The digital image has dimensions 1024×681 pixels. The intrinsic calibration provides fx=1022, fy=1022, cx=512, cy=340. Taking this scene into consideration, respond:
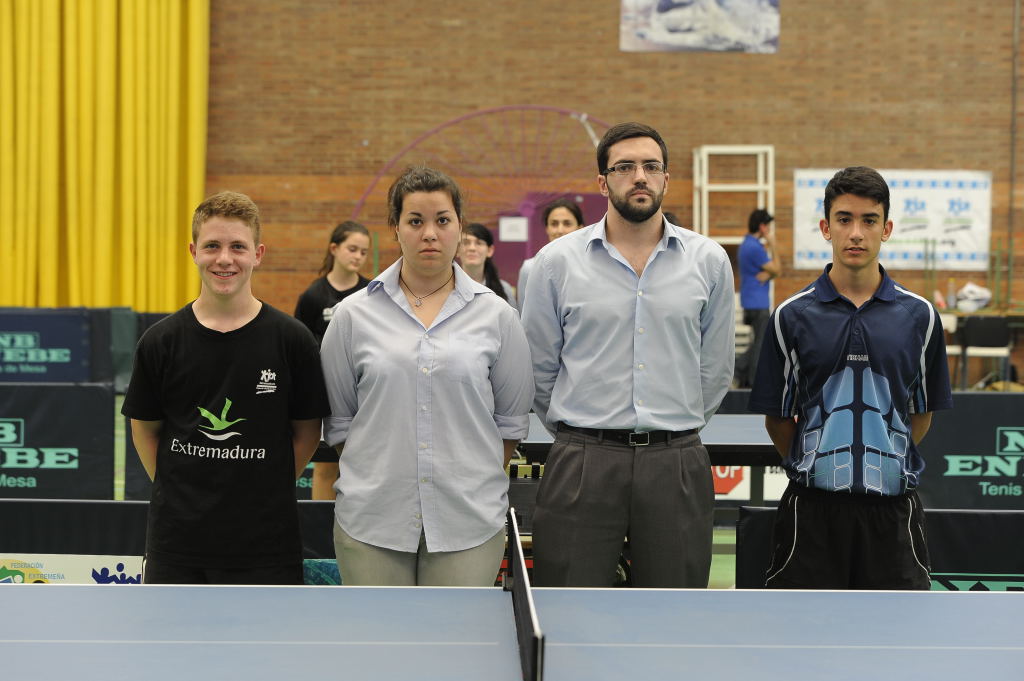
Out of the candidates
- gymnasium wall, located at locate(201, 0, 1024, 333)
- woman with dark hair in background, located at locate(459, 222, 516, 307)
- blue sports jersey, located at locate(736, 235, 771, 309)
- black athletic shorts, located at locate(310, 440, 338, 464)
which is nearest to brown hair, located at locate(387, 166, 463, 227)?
black athletic shorts, located at locate(310, 440, 338, 464)

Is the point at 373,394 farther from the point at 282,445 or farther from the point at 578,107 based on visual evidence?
the point at 578,107

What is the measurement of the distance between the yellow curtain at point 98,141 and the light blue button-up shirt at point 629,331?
9410mm

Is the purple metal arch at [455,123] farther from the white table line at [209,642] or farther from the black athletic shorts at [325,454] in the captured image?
the white table line at [209,642]

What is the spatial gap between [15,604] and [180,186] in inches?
410

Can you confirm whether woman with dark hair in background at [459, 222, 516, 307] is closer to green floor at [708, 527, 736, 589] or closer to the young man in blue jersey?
green floor at [708, 527, 736, 589]

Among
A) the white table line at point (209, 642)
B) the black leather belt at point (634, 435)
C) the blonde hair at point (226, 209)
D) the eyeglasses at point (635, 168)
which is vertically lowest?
the white table line at point (209, 642)

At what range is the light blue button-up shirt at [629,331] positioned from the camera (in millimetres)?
2645

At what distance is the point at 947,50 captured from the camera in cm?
1169

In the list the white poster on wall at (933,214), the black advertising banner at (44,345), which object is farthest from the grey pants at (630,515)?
the white poster on wall at (933,214)

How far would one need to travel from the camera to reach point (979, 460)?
203 inches

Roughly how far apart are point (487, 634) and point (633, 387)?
95cm

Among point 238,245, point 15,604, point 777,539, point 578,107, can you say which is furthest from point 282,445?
point 578,107

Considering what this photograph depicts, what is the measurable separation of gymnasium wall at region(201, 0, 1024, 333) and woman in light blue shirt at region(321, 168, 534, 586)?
363 inches

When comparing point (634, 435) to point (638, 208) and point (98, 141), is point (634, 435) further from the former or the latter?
point (98, 141)
